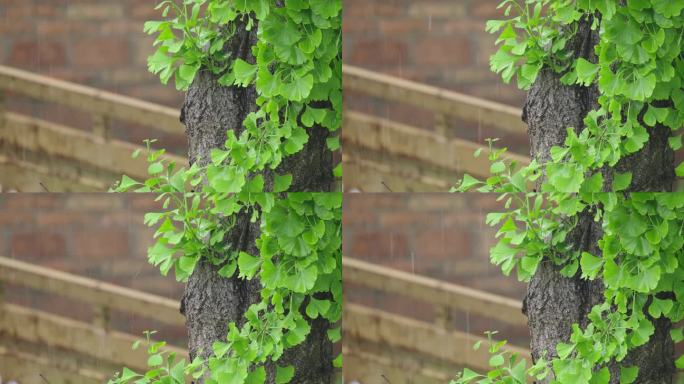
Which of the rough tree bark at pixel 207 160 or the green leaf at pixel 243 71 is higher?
the green leaf at pixel 243 71

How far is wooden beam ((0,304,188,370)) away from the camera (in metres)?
2.63

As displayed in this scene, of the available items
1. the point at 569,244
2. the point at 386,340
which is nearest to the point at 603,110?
the point at 569,244

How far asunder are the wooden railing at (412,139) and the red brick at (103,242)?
567 millimetres

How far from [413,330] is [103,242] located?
780 millimetres


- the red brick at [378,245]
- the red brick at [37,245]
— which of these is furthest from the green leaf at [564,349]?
the red brick at [37,245]

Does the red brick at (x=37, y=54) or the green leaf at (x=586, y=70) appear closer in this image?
the green leaf at (x=586, y=70)

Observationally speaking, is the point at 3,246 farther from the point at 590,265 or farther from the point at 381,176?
the point at 590,265

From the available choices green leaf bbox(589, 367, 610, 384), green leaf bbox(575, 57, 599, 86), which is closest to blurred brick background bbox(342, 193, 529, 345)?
green leaf bbox(589, 367, 610, 384)

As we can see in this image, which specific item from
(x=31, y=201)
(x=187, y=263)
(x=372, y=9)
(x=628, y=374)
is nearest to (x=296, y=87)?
(x=372, y=9)

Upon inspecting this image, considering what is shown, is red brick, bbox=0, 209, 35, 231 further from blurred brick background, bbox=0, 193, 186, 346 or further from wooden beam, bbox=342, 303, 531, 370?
wooden beam, bbox=342, 303, 531, 370

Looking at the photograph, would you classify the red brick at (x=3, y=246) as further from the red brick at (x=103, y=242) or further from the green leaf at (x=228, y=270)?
the green leaf at (x=228, y=270)

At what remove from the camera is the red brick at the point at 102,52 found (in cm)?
261

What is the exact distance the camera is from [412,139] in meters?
2.58

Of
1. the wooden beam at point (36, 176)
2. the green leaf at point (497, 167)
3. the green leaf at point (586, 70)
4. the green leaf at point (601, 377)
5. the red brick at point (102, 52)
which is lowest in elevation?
the green leaf at point (601, 377)
